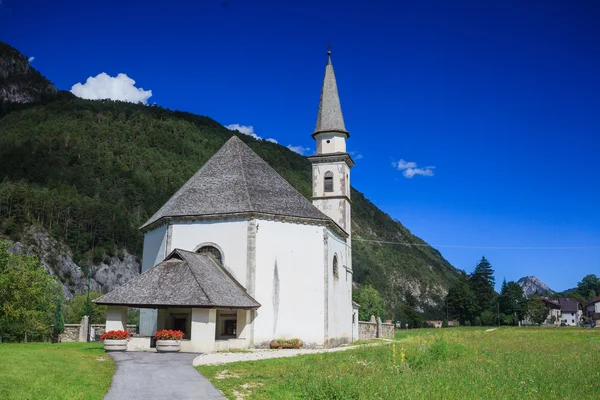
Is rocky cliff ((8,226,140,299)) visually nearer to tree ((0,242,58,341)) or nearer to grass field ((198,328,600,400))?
tree ((0,242,58,341))

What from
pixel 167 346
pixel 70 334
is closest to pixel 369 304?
pixel 70 334

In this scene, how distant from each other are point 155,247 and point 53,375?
18.4 meters

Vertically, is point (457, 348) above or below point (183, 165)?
below

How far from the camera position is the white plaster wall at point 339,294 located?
106ft

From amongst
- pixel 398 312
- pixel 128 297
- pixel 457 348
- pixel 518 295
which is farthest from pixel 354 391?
pixel 398 312

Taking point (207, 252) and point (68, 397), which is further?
point (207, 252)

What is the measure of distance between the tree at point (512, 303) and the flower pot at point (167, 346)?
90.5 meters

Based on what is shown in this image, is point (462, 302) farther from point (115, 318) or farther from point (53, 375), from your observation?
point (53, 375)

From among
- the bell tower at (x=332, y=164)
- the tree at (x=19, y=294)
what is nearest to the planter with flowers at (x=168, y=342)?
the tree at (x=19, y=294)

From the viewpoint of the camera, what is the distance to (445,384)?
13508 mm

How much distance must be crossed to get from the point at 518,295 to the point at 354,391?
4095 inches

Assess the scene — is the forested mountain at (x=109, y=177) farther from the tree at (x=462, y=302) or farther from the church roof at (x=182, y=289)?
the church roof at (x=182, y=289)

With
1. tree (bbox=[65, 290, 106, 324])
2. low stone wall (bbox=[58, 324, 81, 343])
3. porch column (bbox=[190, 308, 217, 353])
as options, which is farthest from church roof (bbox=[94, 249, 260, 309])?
tree (bbox=[65, 290, 106, 324])

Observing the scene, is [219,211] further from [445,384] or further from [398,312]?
[398,312]
